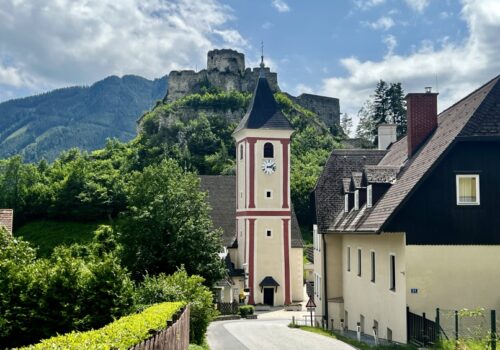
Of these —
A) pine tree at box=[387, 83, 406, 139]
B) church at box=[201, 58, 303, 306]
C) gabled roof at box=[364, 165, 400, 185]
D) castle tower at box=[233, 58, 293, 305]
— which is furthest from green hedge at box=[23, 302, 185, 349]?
pine tree at box=[387, 83, 406, 139]

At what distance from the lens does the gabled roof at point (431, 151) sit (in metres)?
20.0

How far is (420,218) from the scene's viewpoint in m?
19.9

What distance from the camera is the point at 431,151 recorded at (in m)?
22.0

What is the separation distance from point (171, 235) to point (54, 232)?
38.9 m

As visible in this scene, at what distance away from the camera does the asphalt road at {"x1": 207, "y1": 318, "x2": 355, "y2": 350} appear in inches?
953

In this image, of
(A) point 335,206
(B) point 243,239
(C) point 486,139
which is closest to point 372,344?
(C) point 486,139

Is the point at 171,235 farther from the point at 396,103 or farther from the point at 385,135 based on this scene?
the point at 396,103

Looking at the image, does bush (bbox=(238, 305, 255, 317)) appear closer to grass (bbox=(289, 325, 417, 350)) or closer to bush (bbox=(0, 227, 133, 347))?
grass (bbox=(289, 325, 417, 350))

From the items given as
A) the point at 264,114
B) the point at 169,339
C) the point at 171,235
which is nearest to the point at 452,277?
the point at 169,339

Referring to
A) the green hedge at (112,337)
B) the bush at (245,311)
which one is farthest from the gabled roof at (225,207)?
the green hedge at (112,337)

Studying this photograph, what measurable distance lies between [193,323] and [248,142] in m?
29.5

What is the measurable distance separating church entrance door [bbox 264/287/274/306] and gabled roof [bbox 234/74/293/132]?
12741mm

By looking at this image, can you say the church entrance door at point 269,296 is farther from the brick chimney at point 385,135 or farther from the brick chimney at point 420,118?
the brick chimney at point 420,118

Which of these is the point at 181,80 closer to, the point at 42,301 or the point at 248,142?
the point at 248,142
